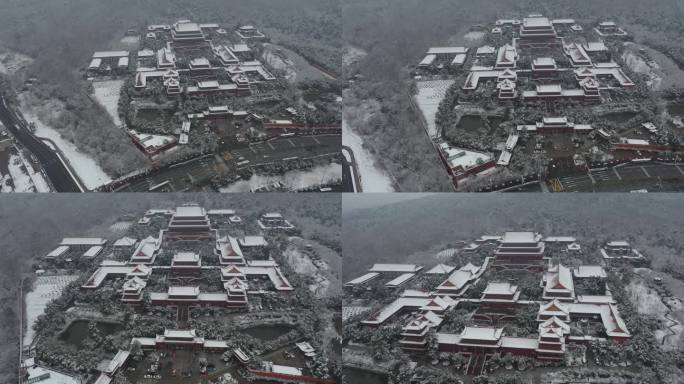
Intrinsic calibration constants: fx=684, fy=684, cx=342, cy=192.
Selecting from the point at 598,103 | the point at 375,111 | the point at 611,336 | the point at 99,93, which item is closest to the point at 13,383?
the point at 99,93

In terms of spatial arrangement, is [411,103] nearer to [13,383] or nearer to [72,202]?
[72,202]

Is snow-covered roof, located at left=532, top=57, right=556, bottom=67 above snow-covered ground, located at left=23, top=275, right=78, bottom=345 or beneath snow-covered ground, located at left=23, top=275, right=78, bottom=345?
above

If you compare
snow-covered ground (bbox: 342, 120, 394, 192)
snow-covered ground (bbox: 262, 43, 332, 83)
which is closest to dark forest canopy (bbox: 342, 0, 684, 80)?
snow-covered ground (bbox: 262, 43, 332, 83)

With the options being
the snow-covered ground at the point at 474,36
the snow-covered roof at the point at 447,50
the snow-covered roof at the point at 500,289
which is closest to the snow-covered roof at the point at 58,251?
the snow-covered roof at the point at 500,289

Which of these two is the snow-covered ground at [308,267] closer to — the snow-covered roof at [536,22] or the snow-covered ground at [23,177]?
the snow-covered ground at [23,177]

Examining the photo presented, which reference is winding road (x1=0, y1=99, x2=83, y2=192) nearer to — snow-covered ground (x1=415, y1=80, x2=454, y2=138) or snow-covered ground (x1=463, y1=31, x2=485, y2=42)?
snow-covered ground (x1=415, y1=80, x2=454, y2=138)

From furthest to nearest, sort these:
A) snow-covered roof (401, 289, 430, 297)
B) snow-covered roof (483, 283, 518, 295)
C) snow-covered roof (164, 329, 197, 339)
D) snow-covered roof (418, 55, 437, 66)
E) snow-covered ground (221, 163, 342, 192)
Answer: snow-covered roof (418, 55, 437, 66)
snow-covered ground (221, 163, 342, 192)
snow-covered roof (401, 289, 430, 297)
snow-covered roof (483, 283, 518, 295)
snow-covered roof (164, 329, 197, 339)

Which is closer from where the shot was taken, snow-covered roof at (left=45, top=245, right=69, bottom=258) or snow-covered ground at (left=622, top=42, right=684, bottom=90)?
snow-covered roof at (left=45, top=245, right=69, bottom=258)
